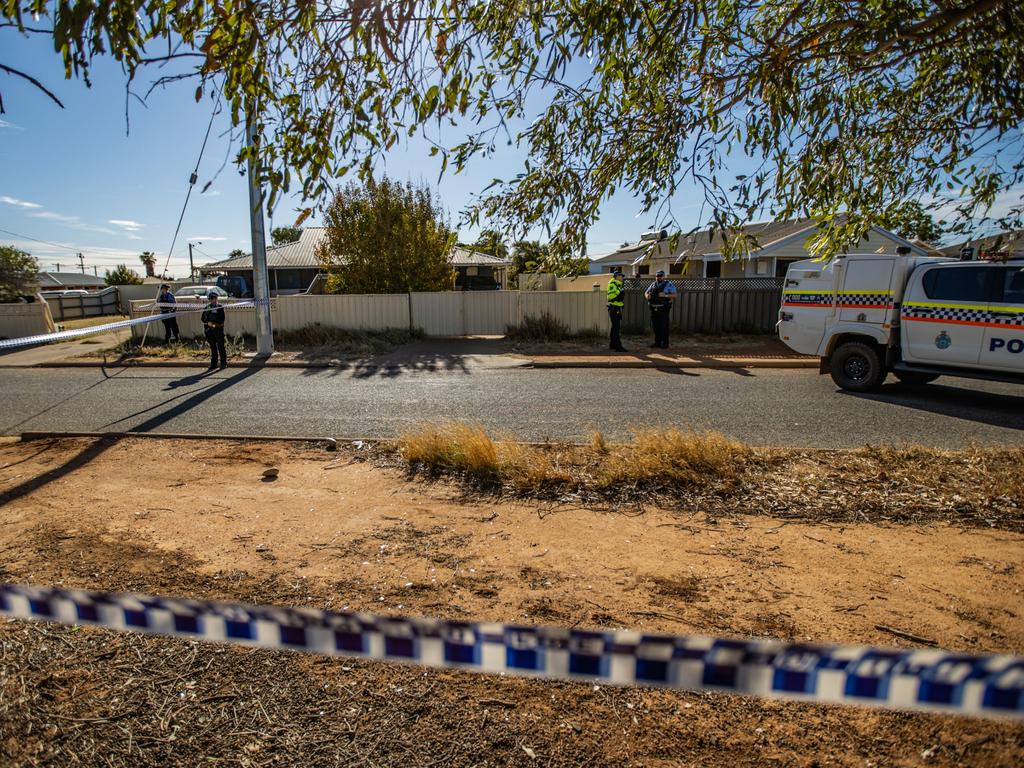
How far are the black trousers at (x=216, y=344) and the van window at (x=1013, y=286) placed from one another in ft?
45.1

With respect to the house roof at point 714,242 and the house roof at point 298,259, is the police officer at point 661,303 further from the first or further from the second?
the house roof at point 298,259

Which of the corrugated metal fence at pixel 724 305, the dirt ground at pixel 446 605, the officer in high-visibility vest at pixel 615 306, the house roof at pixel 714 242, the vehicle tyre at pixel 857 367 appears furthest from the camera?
the corrugated metal fence at pixel 724 305

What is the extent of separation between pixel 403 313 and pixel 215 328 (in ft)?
18.3

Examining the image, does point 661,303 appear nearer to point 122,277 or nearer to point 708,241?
point 708,241

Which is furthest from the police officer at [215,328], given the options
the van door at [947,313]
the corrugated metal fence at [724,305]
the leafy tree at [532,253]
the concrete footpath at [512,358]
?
the van door at [947,313]

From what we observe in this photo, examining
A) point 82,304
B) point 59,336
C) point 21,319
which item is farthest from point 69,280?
point 59,336

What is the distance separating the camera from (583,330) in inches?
617

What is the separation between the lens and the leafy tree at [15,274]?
29.9m

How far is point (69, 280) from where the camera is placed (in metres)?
74.0

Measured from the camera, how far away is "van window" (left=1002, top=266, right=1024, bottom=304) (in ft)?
24.1

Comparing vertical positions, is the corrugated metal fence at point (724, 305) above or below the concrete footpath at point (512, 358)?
above

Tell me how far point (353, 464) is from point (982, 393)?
9461mm

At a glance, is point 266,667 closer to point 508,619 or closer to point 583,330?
point 508,619

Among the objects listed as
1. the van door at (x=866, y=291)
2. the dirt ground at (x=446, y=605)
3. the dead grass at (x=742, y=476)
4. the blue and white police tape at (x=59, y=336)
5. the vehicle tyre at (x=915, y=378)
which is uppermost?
the van door at (x=866, y=291)
